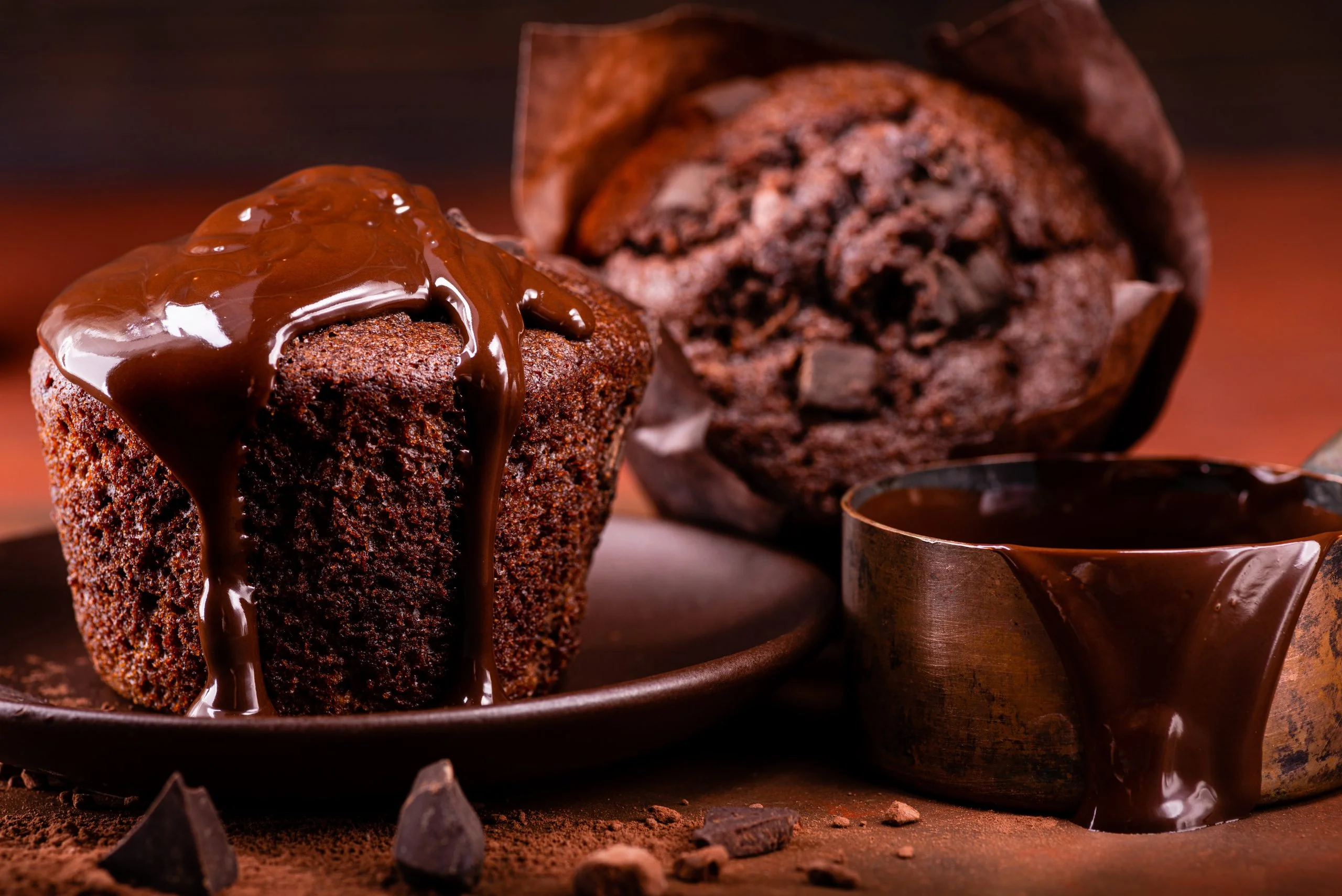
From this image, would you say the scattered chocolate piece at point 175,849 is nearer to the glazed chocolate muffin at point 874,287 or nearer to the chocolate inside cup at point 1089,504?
the chocolate inside cup at point 1089,504

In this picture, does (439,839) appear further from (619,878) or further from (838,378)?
(838,378)

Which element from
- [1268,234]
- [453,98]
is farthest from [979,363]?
[453,98]

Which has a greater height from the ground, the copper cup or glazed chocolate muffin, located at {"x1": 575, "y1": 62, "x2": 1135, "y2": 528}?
glazed chocolate muffin, located at {"x1": 575, "y1": 62, "x2": 1135, "y2": 528}

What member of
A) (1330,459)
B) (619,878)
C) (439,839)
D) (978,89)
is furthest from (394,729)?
(978,89)

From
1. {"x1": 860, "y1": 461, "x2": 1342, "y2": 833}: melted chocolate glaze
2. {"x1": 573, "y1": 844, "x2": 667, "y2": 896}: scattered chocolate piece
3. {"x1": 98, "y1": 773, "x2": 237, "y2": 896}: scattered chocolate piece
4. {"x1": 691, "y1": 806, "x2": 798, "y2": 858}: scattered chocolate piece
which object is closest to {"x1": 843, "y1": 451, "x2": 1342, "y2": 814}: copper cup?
{"x1": 860, "y1": 461, "x2": 1342, "y2": 833}: melted chocolate glaze

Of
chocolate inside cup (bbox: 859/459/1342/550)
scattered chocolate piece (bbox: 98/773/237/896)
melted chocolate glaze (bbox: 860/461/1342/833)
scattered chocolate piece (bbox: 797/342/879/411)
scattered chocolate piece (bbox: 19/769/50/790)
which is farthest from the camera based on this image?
scattered chocolate piece (bbox: 797/342/879/411)

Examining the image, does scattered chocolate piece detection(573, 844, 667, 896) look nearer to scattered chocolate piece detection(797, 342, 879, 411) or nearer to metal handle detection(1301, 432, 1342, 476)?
scattered chocolate piece detection(797, 342, 879, 411)

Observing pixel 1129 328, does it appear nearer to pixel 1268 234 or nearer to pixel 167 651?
pixel 167 651
